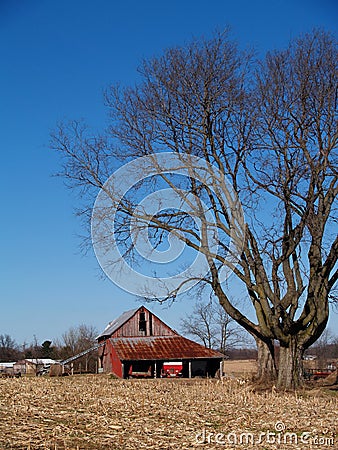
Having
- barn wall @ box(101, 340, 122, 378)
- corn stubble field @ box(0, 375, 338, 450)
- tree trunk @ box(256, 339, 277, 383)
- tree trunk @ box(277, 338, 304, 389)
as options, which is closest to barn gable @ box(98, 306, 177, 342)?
barn wall @ box(101, 340, 122, 378)

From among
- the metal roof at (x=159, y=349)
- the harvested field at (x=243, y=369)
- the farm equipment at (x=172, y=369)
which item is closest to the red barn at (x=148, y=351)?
the metal roof at (x=159, y=349)

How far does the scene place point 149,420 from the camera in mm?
10578

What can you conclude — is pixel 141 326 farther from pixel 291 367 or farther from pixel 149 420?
pixel 149 420

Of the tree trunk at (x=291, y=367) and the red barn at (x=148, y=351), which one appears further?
the red barn at (x=148, y=351)

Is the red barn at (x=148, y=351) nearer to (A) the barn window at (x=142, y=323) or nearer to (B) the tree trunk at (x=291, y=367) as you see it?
(A) the barn window at (x=142, y=323)

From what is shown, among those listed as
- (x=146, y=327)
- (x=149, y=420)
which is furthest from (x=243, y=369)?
(x=149, y=420)

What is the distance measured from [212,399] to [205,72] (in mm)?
10778

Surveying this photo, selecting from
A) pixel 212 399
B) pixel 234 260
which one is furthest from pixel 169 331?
pixel 212 399

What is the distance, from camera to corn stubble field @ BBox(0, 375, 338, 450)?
8.40 metres

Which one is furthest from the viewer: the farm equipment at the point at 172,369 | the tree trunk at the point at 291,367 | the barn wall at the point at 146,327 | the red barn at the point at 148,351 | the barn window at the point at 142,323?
the barn window at the point at 142,323

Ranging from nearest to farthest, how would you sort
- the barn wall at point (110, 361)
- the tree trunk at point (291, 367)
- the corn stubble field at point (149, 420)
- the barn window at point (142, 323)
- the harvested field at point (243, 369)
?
1. the corn stubble field at point (149, 420)
2. the tree trunk at point (291, 367)
3. the harvested field at point (243, 369)
4. the barn wall at point (110, 361)
5. the barn window at point (142, 323)

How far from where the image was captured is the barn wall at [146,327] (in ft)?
148

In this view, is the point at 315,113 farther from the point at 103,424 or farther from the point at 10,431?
the point at 10,431

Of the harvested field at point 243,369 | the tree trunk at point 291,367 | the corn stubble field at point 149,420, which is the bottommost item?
the harvested field at point 243,369
